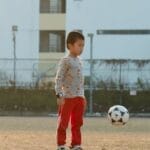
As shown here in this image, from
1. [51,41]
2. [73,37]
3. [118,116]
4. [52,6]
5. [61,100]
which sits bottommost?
[118,116]

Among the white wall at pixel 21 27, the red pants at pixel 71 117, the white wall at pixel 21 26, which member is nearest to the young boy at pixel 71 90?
the red pants at pixel 71 117

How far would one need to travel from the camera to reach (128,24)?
42.5 m

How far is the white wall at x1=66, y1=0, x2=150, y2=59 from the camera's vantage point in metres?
42.3

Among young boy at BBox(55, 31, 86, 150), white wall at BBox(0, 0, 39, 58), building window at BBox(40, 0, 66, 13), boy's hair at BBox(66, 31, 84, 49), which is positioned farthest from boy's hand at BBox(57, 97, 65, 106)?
building window at BBox(40, 0, 66, 13)

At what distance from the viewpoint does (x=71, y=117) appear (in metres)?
9.37

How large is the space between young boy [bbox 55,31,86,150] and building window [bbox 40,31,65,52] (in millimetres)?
34864

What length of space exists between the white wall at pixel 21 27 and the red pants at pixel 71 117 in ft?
111

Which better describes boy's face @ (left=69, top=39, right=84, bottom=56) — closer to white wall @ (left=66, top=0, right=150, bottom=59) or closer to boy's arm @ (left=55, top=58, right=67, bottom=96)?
boy's arm @ (left=55, top=58, right=67, bottom=96)

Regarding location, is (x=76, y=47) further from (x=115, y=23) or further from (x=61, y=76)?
(x=115, y=23)

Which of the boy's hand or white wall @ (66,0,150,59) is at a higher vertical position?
white wall @ (66,0,150,59)

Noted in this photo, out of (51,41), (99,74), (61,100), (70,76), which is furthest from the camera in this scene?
Answer: (51,41)

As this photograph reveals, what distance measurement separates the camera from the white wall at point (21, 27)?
4353 cm

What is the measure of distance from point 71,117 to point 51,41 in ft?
116

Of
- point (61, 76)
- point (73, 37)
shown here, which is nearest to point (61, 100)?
point (61, 76)
